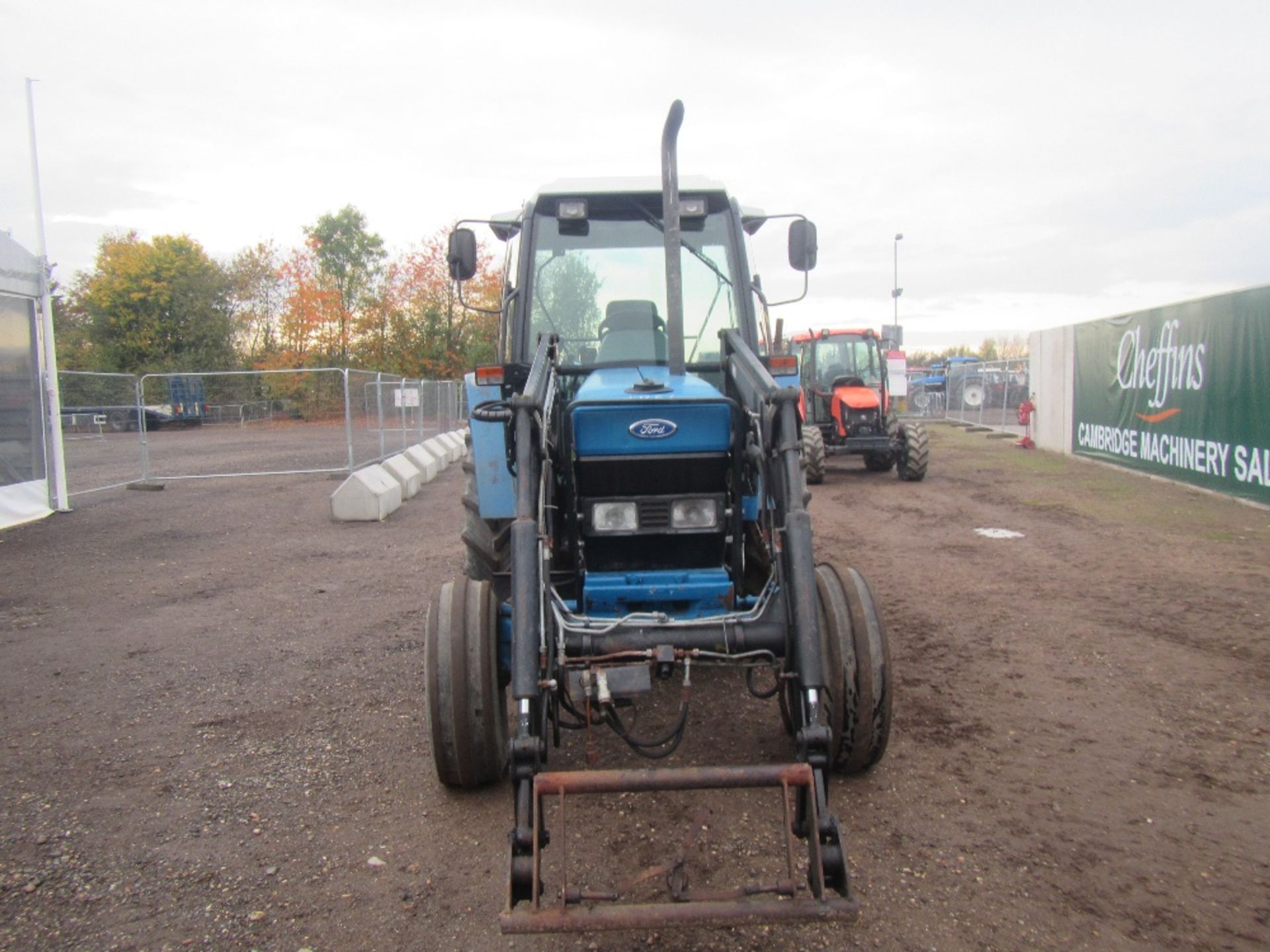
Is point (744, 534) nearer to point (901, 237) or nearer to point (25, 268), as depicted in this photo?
point (25, 268)

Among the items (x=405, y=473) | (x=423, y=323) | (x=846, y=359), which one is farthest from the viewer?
(x=423, y=323)

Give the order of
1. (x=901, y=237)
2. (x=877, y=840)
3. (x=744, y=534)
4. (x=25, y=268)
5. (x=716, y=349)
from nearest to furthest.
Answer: (x=877, y=840)
(x=744, y=534)
(x=716, y=349)
(x=25, y=268)
(x=901, y=237)

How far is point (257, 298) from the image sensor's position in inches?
1638

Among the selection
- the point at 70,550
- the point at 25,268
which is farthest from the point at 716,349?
the point at 25,268

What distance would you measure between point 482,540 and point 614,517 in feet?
6.23

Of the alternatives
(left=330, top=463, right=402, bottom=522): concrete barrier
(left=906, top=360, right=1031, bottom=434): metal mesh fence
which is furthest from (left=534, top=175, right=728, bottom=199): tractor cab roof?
(left=906, top=360, right=1031, bottom=434): metal mesh fence

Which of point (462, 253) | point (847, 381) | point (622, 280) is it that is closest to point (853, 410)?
point (847, 381)

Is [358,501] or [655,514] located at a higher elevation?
[655,514]

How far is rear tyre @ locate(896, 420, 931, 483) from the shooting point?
14.1 metres

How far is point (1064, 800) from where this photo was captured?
3.72 m

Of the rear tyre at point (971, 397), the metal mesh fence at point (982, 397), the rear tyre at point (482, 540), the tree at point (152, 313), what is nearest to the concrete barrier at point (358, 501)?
the rear tyre at point (482, 540)

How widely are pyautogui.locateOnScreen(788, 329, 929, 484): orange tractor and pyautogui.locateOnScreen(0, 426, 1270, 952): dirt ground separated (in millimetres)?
5940

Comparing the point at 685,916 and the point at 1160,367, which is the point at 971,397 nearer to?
the point at 1160,367

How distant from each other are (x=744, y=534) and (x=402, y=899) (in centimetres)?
240
